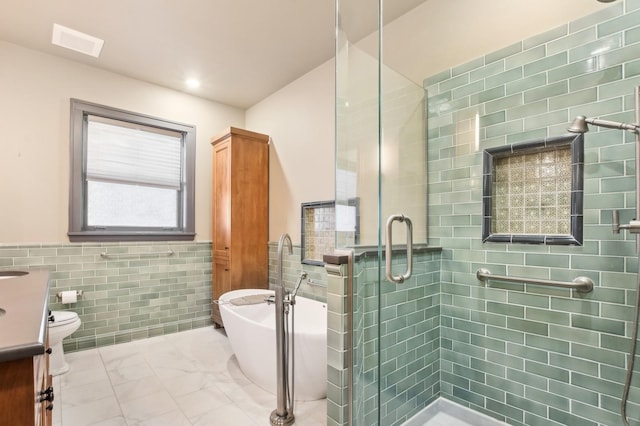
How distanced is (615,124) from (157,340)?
4.05 meters

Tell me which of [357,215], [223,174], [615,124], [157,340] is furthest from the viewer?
[223,174]

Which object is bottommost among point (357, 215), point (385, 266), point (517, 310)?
point (517, 310)

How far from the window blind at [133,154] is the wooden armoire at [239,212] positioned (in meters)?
0.48

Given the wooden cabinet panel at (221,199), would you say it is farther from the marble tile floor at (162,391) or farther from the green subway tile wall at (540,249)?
the green subway tile wall at (540,249)

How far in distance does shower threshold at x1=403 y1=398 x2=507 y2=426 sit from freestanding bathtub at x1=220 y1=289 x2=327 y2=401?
0.63 m

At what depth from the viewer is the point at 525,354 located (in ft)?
5.74

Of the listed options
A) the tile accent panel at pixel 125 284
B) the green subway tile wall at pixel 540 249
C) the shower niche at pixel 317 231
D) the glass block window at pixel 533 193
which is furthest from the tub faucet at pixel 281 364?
the tile accent panel at pixel 125 284

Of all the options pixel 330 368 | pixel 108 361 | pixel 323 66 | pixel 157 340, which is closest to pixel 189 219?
pixel 157 340

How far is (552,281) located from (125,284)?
12.1 ft

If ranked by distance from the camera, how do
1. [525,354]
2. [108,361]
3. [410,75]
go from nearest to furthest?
[525,354], [410,75], [108,361]

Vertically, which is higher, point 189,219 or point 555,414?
point 189,219

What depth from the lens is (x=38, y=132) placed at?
113 inches

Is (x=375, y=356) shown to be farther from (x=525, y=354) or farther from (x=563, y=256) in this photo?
(x=563, y=256)

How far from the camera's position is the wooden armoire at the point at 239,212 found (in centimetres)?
346
